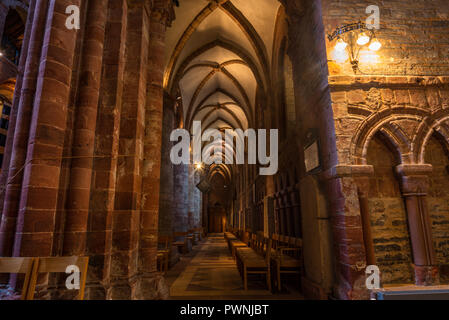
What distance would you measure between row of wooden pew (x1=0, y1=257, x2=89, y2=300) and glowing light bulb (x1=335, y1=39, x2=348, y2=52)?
463 cm

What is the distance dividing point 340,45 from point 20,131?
480 centimetres

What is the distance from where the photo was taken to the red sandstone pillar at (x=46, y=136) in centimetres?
267

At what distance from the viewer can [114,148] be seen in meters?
3.76

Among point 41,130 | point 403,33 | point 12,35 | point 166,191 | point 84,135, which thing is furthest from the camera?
point 12,35

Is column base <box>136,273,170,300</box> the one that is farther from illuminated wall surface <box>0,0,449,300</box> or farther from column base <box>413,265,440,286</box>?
column base <box>413,265,440,286</box>

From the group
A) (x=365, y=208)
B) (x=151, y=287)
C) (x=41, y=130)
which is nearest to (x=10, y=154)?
(x=41, y=130)

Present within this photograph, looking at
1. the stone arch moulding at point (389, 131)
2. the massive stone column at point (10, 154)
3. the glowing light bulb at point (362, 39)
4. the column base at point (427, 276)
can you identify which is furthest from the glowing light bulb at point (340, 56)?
the massive stone column at point (10, 154)

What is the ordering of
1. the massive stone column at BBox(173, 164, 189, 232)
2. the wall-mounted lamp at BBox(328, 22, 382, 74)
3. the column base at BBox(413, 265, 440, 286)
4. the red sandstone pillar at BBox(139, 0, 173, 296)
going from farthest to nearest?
the massive stone column at BBox(173, 164, 189, 232)
the red sandstone pillar at BBox(139, 0, 173, 296)
the wall-mounted lamp at BBox(328, 22, 382, 74)
the column base at BBox(413, 265, 440, 286)

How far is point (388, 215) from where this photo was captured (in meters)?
3.91

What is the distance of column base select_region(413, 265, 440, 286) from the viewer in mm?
3533

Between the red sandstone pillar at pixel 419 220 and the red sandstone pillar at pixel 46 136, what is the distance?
16.0 ft

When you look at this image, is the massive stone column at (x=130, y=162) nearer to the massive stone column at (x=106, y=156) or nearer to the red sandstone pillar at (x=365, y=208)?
the massive stone column at (x=106, y=156)

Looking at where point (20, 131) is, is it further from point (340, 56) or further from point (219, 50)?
point (219, 50)

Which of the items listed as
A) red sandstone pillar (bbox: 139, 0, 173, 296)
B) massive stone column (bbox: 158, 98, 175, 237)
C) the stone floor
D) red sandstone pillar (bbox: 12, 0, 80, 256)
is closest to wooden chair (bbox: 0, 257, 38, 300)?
red sandstone pillar (bbox: 12, 0, 80, 256)
